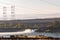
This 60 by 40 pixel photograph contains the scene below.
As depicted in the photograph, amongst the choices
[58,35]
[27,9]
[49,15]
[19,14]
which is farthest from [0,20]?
[58,35]

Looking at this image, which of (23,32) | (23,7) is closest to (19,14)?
(23,7)

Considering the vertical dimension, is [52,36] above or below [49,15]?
below

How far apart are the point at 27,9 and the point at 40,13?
0.52ft

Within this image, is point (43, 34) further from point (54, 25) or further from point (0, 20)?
point (0, 20)

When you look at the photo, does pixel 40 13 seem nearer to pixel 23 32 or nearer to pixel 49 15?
pixel 49 15

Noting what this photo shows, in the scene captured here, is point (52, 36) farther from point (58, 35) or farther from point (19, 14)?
point (19, 14)

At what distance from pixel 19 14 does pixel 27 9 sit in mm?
111

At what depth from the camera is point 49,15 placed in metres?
1.30

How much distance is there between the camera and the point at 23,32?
4.30 ft

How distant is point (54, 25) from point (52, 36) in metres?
0.13

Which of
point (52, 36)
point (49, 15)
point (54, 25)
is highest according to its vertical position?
point (49, 15)

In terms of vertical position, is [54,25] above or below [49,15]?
below

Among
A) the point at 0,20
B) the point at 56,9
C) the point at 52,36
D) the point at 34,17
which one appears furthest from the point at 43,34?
the point at 0,20

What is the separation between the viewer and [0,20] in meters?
1.32
